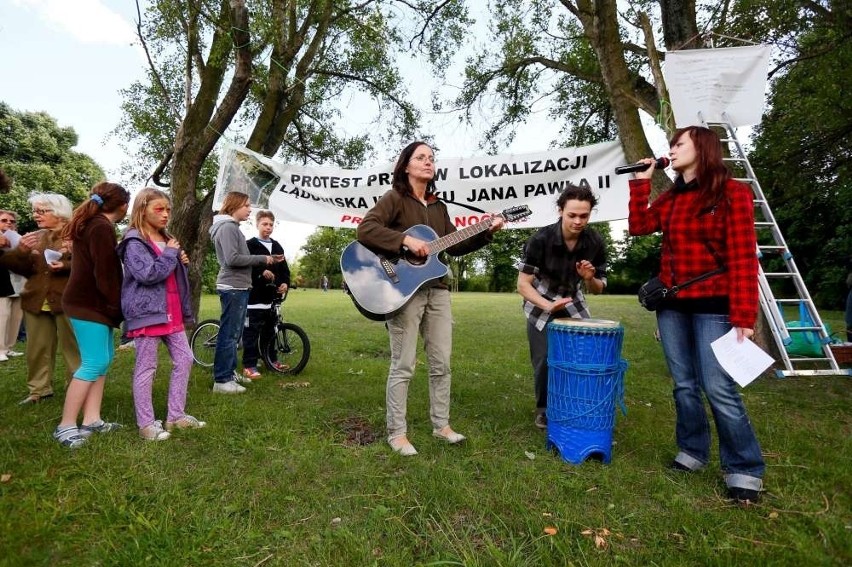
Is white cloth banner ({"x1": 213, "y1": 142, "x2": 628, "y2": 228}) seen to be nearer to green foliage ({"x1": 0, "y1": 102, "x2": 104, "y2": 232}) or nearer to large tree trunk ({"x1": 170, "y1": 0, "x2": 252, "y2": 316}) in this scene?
large tree trunk ({"x1": 170, "y1": 0, "x2": 252, "y2": 316})

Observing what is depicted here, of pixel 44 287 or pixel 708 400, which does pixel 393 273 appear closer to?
pixel 708 400

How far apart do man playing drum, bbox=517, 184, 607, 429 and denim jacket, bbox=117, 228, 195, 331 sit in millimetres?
2567

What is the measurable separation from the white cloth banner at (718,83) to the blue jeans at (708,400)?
11.3 feet

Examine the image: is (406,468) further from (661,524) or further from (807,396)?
(807,396)

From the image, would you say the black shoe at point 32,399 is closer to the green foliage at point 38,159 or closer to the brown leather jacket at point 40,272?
the brown leather jacket at point 40,272

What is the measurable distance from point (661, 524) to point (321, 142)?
31.9 ft

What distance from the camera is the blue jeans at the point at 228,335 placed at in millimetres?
4715

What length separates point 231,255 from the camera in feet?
15.3

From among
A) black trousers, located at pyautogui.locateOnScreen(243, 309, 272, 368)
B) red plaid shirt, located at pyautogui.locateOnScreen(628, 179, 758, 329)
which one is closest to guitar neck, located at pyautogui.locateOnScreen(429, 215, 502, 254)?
red plaid shirt, located at pyautogui.locateOnScreen(628, 179, 758, 329)

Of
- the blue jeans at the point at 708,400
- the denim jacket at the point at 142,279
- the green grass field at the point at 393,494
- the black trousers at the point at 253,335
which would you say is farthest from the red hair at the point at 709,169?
the black trousers at the point at 253,335

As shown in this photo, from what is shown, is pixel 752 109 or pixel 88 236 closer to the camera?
pixel 88 236

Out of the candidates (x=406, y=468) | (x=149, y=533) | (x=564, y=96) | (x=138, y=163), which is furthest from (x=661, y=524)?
(x=138, y=163)

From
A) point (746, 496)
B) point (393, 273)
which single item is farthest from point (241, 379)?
point (746, 496)

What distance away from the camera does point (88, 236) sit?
11.0 feet
